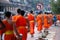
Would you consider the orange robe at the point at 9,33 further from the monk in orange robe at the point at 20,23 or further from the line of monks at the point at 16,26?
the monk in orange robe at the point at 20,23

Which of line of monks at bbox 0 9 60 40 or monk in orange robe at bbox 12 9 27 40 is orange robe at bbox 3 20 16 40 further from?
monk in orange robe at bbox 12 9 27 40

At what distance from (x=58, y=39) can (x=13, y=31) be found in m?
7.65

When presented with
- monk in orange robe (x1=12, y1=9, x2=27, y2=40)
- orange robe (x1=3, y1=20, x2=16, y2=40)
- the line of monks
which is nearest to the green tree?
the line of monks

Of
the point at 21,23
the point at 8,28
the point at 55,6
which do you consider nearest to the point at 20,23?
the point at 21,23

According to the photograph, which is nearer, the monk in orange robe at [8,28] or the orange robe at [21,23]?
the monk in orange robe at [8,28]

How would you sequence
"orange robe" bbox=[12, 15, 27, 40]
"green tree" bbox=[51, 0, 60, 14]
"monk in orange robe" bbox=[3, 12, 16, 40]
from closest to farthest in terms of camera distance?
"monk in orange robe" bbox=[3, 12, 16, 40] → "orange robe" bbox=[12, 15, 27, 40] → "green tree" bbox=[51, 0, 60, 14]

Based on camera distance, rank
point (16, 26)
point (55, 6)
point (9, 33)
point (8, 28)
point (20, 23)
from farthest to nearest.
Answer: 1. point (55, 6)
2. point (20, 23)
3. point (16, 26)
4. point (9, 33)
5. point (8, 28)

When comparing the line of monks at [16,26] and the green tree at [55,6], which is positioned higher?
the line of monks at [16,26]

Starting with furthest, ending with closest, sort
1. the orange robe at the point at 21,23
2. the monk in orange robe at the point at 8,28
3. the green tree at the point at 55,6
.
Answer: the green tree at the point at 55,6
the orange robe at the point at 21,23
the monk in orange robe at the point at 8,28

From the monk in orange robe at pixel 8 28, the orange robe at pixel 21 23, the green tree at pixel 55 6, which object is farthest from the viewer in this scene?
the green tree at pixel 55 6

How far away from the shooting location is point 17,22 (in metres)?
8.97

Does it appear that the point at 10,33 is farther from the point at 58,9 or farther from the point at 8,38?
the point at 58,9

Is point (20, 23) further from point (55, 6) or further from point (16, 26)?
point (55, 6)

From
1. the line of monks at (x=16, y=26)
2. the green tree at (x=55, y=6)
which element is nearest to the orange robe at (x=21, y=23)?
the line of monks at (x=16, y=26)
